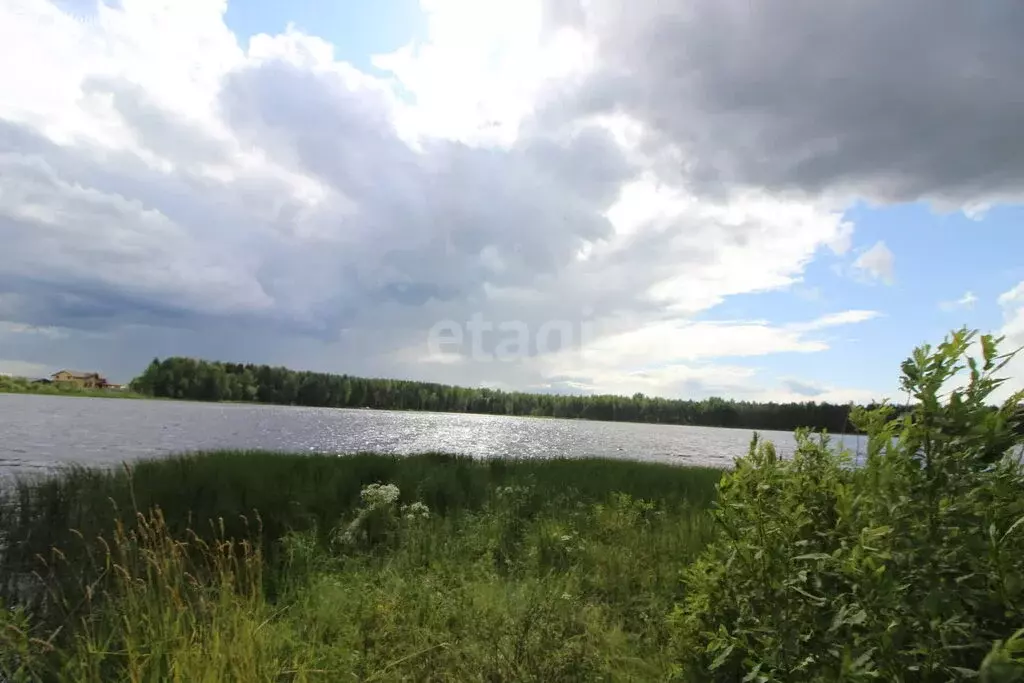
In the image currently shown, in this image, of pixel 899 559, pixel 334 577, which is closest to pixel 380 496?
pixel 334 577

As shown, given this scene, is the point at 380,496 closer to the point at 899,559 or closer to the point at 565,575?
the point at 565,575

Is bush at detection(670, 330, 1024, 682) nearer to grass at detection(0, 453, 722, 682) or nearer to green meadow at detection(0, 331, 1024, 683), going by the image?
green meadow at detection(0, 331, 1024, 683)

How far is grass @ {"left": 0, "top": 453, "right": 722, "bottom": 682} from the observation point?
512cm

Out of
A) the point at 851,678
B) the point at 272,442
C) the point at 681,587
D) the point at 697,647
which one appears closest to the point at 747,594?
the point at 697,647

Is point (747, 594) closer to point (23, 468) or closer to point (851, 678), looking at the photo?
point (851, 678)

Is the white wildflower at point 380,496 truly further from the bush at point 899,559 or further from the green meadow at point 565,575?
the bush at point 899,559

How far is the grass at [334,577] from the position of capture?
16.8ft

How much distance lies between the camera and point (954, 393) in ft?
9.10

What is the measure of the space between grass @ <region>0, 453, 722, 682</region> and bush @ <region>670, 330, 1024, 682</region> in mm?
2408

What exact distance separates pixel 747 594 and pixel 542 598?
12.7 feet

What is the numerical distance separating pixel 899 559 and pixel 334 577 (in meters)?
6.98

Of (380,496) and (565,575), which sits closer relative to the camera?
(565,575)

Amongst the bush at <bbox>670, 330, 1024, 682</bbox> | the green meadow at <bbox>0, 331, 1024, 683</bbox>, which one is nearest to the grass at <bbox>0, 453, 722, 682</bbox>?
the green meadow at <bbox>0, 331, 1024, 683</bbox>

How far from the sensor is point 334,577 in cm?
767
